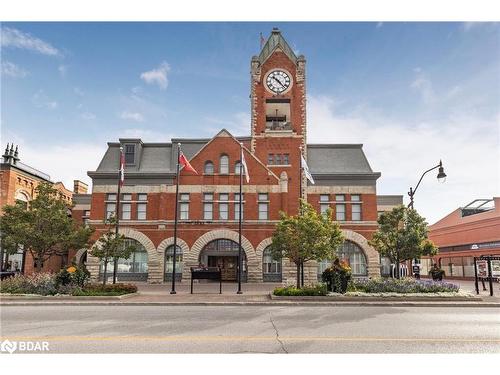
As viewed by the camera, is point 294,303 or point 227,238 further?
point 227,238

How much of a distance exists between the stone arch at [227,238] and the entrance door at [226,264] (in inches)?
61.1

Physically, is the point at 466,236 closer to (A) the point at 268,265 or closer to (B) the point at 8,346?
(A) the point at 268,265

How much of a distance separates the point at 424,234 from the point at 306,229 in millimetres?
7587

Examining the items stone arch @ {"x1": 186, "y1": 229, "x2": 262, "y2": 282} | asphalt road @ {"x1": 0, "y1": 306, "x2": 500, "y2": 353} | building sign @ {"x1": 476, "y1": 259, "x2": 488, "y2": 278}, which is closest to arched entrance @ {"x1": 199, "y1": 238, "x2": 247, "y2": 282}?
stone arch @ {"x1": 186, "y1": 229, "x2": 262, "y2": 282}

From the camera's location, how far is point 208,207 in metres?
35.0

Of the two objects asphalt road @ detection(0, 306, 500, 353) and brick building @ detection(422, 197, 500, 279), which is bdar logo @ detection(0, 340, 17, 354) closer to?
asphalt road @ detection(0, 306, 500, 353)

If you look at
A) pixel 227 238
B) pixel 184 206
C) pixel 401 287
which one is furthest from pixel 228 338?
pixel 184 206

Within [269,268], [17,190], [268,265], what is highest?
[17,190]

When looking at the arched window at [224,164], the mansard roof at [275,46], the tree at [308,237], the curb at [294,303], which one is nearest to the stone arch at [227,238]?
the arched window at [224,164]

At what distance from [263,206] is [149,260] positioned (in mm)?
10713

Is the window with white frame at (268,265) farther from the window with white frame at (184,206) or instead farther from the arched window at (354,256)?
the window with white frame at (184,206)

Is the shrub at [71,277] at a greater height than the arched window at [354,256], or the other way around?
the arched window at [354,256]

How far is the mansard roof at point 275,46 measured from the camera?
40344 millimetres

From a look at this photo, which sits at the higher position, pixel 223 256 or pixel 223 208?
pixel 223 208
